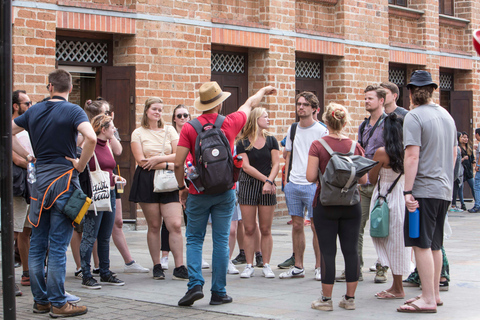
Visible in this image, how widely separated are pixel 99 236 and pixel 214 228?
1704 mm

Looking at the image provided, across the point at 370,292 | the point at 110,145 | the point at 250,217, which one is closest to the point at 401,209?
the point at 370,292

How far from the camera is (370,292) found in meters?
7.35

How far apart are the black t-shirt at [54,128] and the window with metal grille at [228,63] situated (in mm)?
8194

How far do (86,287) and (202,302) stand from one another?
1440mm

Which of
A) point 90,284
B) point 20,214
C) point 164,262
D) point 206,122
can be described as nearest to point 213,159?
point 206,122

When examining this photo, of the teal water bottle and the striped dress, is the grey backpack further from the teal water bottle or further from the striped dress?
the striped dress

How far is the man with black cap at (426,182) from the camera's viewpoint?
250 inches

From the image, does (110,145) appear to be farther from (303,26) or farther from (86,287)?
(303,26)

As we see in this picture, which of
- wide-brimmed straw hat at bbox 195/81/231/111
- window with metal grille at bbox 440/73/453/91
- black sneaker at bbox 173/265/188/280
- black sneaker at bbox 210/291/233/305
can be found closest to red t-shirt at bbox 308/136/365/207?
wide-brimmed straw hat at bbox 195/81/231/111

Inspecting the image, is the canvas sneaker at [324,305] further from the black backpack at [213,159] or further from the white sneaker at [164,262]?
the white sneaker at [164,262]

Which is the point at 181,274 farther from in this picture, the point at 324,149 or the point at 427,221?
the point at 427,221

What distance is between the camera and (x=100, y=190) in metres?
7.69

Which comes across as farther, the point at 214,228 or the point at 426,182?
the point at 214,228

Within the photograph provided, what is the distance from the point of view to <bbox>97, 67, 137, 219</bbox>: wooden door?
497 inches
